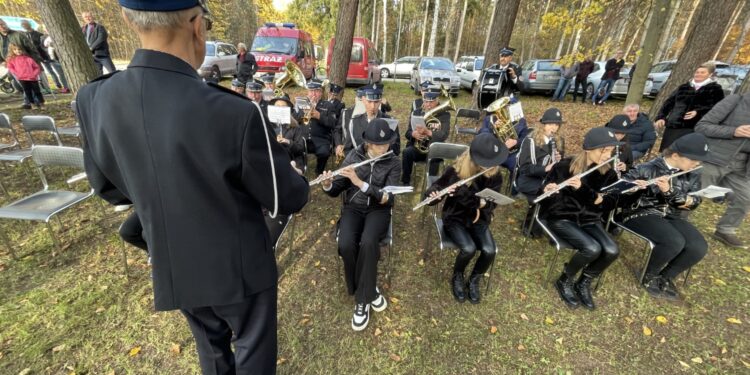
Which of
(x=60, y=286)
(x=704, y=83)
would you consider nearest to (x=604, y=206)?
(x=704, y=83)

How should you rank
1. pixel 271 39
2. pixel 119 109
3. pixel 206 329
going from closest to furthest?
pixel 119 109
pixel 206 329
pixel 271 39

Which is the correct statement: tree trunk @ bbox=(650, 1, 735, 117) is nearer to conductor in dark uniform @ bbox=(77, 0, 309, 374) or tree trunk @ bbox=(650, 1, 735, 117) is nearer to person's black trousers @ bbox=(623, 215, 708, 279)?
person's black trousers @ bbox=(623, 215, 708, 279)

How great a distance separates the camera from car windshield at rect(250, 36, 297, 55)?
1226 cm

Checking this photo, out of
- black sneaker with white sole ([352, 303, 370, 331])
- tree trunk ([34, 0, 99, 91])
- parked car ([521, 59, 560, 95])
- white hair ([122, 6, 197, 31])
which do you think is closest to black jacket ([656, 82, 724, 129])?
black sneaker with white sole ([352, 303, 370, 331])

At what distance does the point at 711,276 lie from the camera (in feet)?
11.9

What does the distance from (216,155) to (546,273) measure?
12.5 ft

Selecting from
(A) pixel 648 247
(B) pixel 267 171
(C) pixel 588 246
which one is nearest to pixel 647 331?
(C) pixel 588 246

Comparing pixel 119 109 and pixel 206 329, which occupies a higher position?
pixel 119 109

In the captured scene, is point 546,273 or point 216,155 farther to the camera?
point 546,273

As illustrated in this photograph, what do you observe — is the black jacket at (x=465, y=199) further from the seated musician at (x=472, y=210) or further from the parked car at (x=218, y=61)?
the parked car at (x=218, y=61)

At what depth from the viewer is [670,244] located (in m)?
3.18

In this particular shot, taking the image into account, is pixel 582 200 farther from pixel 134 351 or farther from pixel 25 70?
pixel 25 70

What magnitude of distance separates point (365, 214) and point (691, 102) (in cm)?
575

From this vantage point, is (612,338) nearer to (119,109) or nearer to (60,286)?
(119,109)
